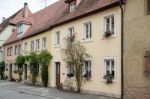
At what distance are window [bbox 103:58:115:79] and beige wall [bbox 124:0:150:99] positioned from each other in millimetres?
1662

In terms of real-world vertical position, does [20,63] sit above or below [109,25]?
below

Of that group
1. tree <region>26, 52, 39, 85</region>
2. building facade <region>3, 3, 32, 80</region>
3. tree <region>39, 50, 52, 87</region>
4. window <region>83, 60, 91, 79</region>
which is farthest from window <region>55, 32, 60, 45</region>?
building facade <region>3, 3, 32, 80</region>

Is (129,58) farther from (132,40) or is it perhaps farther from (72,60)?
(72,60)

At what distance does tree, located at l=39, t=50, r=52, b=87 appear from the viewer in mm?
30266

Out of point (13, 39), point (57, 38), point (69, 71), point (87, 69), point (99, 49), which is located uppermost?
point (13, 39)

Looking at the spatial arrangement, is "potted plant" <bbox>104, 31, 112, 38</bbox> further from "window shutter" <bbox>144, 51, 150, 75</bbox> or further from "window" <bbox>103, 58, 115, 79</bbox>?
"window shutter" <bbox>144, 51, 150, 75</bbox>

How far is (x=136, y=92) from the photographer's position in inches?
711

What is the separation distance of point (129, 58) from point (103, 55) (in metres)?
3.07

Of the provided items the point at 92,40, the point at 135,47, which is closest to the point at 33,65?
the point at 92,40

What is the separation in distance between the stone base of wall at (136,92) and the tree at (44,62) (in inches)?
497

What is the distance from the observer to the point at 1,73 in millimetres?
50594

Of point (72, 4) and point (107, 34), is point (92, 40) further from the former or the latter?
point (72, 4)

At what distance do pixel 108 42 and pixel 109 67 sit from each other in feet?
5.22

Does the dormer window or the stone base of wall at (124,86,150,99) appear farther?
the dormer window
